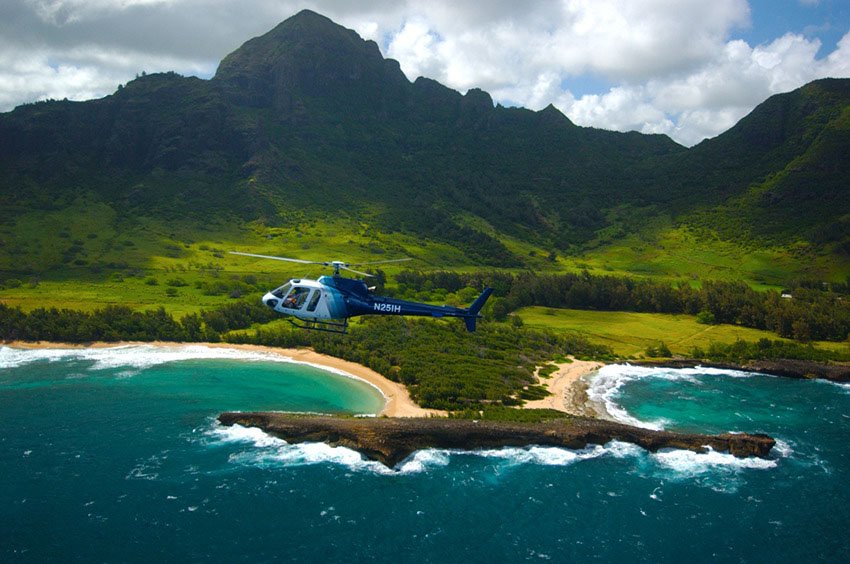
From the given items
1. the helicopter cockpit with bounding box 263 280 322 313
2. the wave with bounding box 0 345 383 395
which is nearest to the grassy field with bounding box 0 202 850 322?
the wave with bounding box 0 345 383 395

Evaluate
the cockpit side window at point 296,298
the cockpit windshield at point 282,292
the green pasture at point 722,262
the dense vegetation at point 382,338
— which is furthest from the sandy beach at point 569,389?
the green pasture at point 722,262

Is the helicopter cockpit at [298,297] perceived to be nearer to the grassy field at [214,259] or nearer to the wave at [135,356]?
the wave at [135,356]

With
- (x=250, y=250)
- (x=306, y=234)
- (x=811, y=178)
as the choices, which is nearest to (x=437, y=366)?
(x=250, y=250)

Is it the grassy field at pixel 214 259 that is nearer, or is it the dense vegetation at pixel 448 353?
the dense vegetation at pixel 448 353

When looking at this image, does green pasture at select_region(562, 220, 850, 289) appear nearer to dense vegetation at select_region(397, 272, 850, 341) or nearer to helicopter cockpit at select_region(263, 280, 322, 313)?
dense vegetation at select_region(397, 272, 850, 341)

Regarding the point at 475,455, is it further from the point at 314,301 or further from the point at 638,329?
the point at 638,329

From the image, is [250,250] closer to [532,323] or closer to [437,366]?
[532,323]
